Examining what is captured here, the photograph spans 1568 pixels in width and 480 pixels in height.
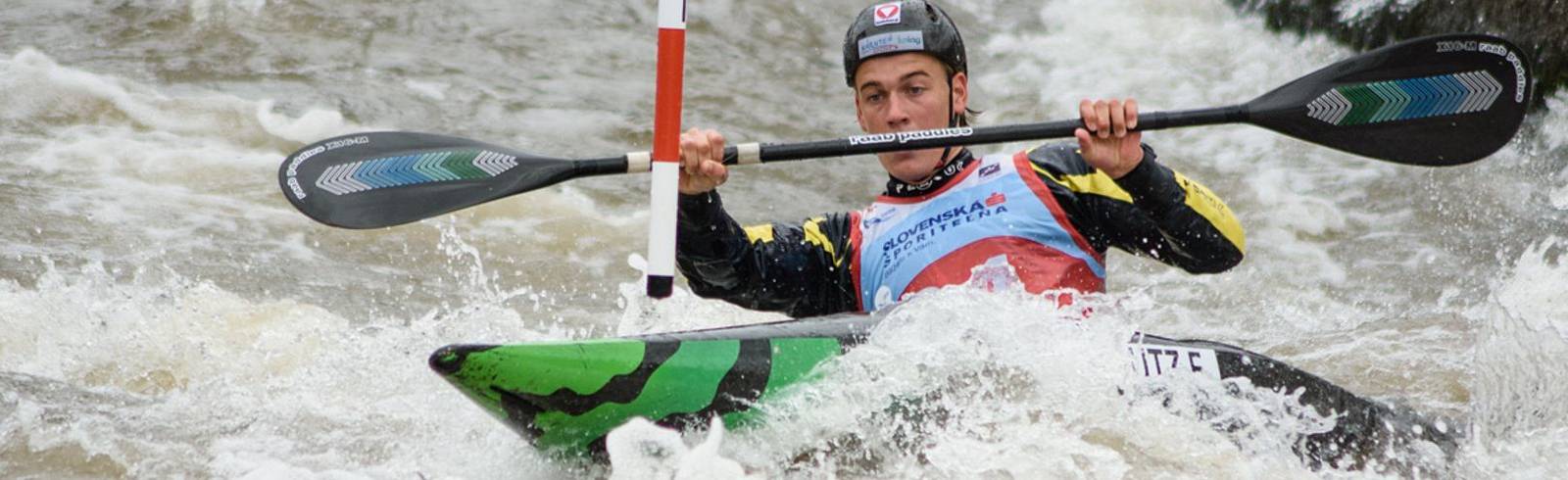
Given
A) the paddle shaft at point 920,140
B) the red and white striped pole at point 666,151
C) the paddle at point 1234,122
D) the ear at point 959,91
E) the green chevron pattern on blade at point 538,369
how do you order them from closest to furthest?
1. the green chevron pattern on blade at point 538,369
2. the red and white striped pole at point 666,151
3. the paddle shaft at point 920,140
4. the paddle at point 1234,122
5. the ear at point 959,91

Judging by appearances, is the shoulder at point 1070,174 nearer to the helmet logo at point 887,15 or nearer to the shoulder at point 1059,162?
the shoulder at point 1059,162

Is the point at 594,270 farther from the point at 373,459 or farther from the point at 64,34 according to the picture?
the point at 64,34

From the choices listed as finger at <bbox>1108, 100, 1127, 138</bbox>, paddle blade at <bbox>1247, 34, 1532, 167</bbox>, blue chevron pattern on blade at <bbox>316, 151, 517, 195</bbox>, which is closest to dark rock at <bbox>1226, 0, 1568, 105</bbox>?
paddle blade at <bbox>1247, 34, 1532, 167</bbox>

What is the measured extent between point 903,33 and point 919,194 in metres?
0.36

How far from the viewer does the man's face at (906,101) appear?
3.65 m

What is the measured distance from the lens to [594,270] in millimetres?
6344

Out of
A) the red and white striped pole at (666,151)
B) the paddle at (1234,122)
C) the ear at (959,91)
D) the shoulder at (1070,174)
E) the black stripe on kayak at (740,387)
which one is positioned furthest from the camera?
the ear at (959,91)

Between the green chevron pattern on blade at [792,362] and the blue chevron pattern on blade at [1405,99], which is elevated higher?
the blue chevron pattern on blade at [1405,99]

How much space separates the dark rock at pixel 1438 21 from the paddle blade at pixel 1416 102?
9.12 feet

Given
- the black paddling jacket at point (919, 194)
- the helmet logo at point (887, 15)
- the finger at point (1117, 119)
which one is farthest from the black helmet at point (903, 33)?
the finger at point (1117, 119)

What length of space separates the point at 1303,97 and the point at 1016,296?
84cm

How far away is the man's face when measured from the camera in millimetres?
3648

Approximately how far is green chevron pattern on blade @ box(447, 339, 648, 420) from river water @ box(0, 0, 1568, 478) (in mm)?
130

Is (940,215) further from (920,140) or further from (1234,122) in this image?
(1234,122)
